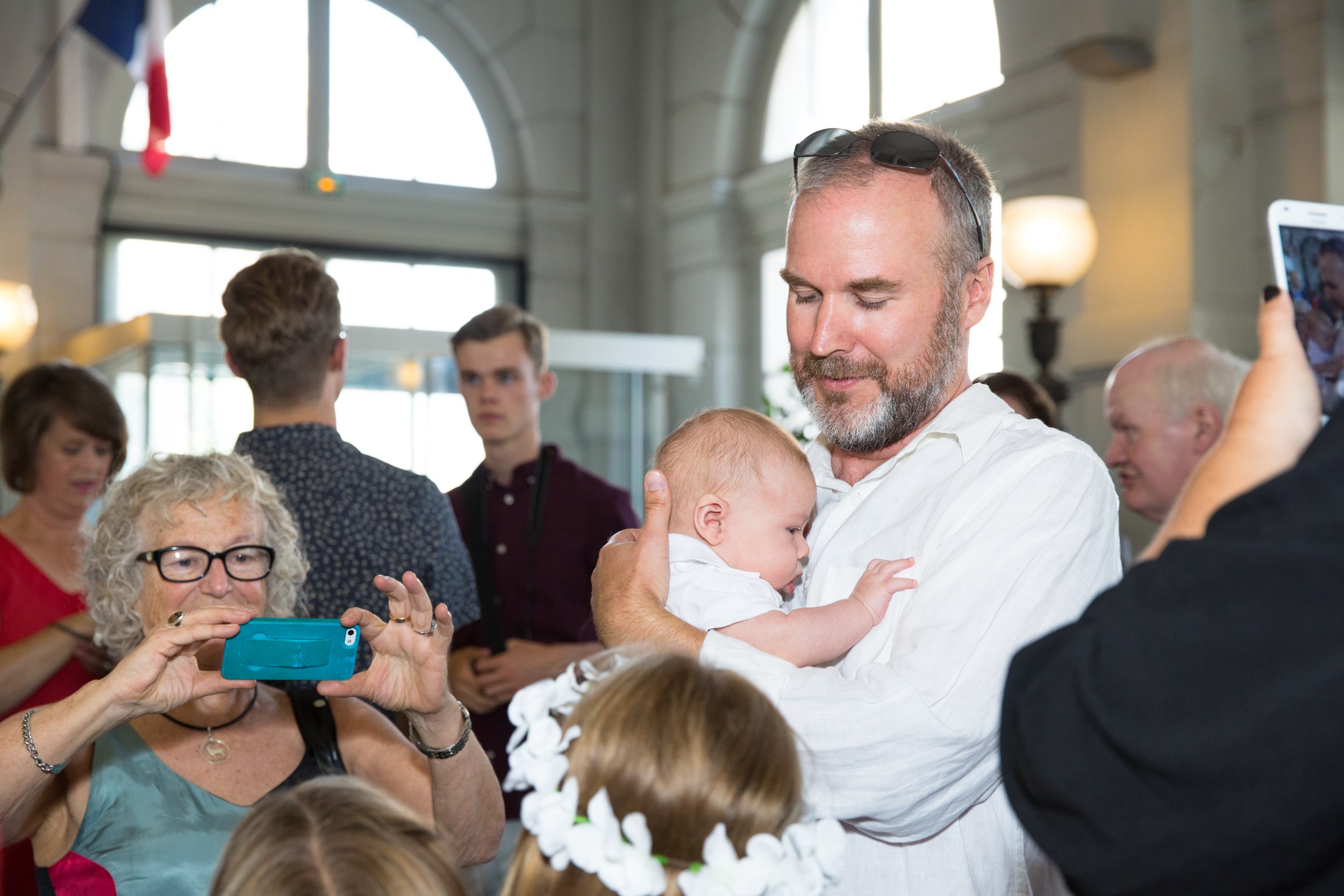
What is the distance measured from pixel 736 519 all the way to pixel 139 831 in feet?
4.03

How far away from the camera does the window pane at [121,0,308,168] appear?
1052 centimetres

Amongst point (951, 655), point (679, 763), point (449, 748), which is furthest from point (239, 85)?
point (679, 763)

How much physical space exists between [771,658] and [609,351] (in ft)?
27.0

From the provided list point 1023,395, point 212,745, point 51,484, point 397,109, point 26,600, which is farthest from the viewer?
point 397,109

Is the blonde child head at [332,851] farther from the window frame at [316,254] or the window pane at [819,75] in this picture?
the window pane at [819,75]

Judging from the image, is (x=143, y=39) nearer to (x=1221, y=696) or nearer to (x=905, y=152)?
(x=905, y=152)

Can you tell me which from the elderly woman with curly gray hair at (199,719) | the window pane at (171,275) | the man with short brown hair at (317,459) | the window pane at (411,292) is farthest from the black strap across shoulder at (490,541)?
the window pane at (411,292)

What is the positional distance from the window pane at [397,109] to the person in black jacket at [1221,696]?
35.0 feet

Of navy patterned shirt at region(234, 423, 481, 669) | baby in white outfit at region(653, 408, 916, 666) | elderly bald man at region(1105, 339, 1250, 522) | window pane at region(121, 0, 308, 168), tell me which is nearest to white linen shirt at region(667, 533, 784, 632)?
baby in white outfit at region(653, 408, 916, 666)

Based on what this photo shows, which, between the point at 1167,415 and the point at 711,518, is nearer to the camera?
the point at 711,518

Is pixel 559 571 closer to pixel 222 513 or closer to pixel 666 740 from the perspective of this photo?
pixel 222 513

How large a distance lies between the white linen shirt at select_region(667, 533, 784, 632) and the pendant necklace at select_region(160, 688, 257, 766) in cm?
92

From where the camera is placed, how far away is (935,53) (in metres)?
9.20

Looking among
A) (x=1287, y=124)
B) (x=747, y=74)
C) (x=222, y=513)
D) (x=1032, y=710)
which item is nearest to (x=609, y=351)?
(x=747, y=74)
